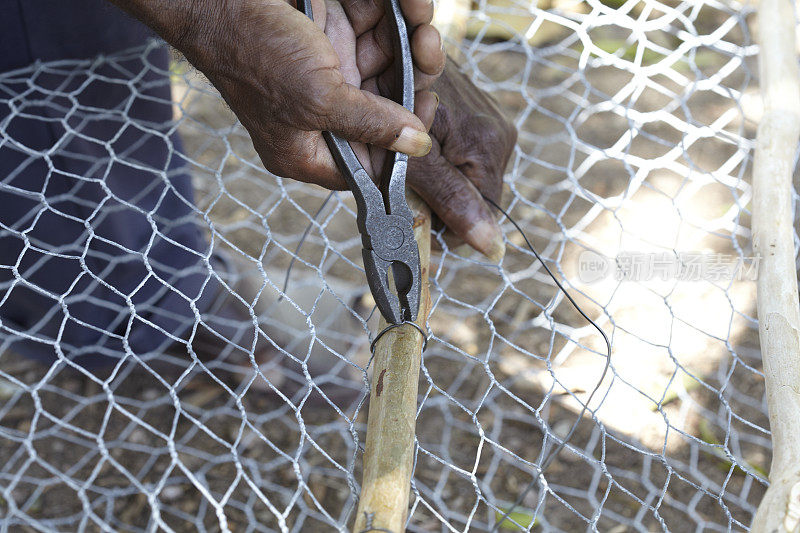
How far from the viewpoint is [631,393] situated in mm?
1515

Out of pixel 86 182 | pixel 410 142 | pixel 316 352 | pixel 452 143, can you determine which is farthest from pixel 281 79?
pixel 316 352

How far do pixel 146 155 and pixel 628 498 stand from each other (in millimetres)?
1158

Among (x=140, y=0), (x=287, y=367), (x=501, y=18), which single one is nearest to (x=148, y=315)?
→ (x=287, y=367)

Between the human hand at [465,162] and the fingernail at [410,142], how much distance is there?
156mm

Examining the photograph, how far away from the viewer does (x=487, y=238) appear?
1.08 metres

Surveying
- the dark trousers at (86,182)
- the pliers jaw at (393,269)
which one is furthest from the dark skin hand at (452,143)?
the dark trousers at (86,182)

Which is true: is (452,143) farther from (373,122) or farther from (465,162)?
(373,122)

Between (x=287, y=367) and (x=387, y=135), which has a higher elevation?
(x=387, y=135)

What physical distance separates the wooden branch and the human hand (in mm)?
166

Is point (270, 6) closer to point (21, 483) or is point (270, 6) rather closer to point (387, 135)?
point (387, 135)

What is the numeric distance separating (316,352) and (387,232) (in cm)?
76

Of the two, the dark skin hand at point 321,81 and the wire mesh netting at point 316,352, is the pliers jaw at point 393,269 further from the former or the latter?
the wire mesh netting at point 316,352

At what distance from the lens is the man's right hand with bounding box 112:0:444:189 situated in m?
0.81

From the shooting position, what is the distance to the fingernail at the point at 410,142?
0.87 m
